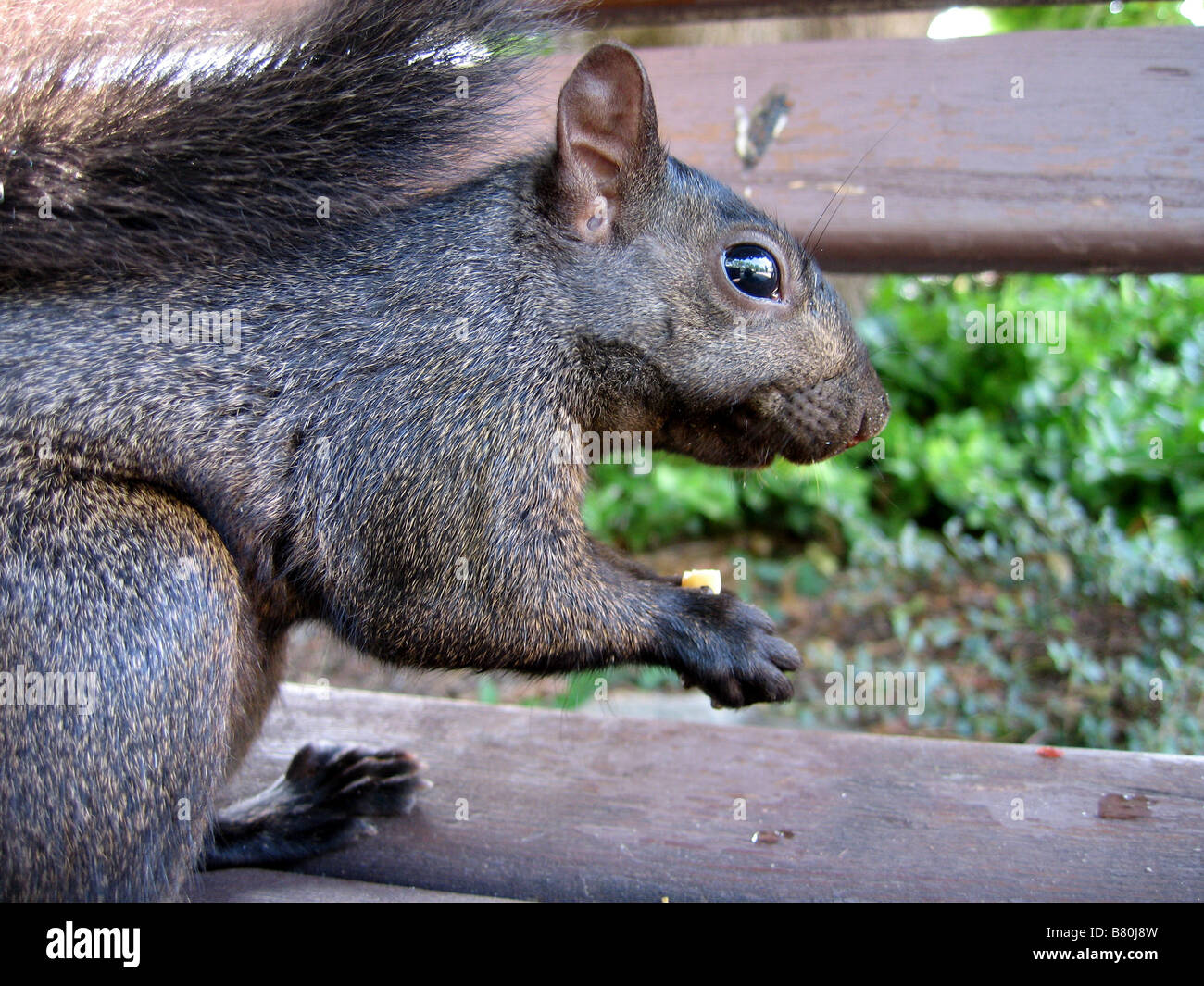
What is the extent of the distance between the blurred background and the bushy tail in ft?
3.01

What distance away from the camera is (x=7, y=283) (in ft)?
5.07

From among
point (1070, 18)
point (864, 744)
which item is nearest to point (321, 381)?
point (864, 744)

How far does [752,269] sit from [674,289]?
14cm

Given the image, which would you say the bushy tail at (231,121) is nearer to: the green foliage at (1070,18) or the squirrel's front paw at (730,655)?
the squirrel's front paw at (730,655)

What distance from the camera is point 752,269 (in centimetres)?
178

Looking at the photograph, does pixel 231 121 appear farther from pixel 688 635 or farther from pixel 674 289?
pixel 688 635

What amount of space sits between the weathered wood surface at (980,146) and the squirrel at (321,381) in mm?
336

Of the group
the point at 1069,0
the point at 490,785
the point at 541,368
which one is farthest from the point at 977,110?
the point at 490,785

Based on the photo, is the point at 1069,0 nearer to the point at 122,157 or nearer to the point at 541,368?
the point at 541,368

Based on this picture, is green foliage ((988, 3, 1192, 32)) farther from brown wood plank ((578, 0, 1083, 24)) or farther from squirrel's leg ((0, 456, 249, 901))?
squirrel's leg ((0, 456, 249, 901))

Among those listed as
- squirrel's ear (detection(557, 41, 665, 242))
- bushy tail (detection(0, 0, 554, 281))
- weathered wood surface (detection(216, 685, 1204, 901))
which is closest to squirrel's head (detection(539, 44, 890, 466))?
squirrel's ear (detection(557, 41, 665, 242))

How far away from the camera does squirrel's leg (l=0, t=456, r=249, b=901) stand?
4.32 ft

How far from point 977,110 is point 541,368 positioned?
113cm

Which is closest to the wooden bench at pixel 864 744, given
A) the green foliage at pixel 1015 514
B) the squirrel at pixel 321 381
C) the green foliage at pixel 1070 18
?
the squirrel at pixel 321 381
